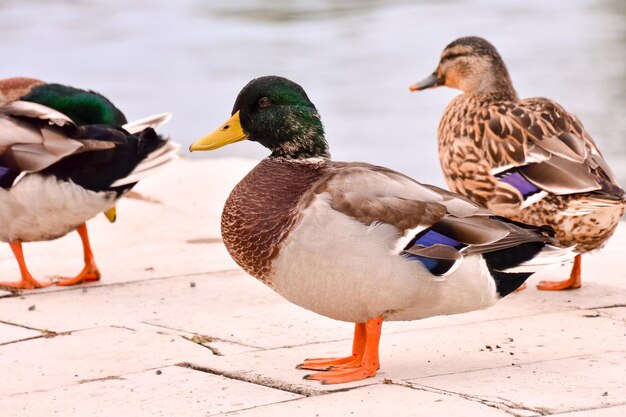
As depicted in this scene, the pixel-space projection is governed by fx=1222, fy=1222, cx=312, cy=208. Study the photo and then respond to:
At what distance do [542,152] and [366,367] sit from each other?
1736mm

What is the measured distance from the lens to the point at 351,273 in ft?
12.6

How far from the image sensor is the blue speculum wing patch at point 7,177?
549 centimetres

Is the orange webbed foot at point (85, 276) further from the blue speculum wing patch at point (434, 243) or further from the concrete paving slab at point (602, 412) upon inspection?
the concrete paving slab at point (602, 412)

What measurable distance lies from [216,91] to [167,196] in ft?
15.2

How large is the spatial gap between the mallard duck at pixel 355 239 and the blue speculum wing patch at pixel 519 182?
1044 millimetres

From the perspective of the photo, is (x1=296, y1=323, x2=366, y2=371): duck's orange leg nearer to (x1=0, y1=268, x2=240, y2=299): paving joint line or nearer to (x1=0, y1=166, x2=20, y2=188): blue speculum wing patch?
(x1=0, y1=268, x2=240, y2=299): paving joint line

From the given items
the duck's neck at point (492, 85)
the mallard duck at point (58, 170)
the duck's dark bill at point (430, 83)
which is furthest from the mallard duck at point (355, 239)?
the duck's dark bill at point (430, 83)

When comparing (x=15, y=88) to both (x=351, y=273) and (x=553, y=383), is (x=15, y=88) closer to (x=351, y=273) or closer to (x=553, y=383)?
(x=351, y=273)

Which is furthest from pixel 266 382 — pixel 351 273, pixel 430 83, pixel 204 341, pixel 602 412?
pixel 430 83

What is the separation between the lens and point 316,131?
4.25 m

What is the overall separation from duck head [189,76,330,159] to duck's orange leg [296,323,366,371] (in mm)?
633

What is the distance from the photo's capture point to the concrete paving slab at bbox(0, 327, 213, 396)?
4109 millimetres

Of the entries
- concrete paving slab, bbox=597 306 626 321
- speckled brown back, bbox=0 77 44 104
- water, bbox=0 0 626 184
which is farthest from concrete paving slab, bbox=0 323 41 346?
water, bbox=0 0 626 184

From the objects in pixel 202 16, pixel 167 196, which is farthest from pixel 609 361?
pixel 202 16
